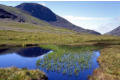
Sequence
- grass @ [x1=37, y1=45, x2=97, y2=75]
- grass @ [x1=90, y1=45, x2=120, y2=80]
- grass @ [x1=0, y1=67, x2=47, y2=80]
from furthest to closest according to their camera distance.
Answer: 1. grass @ [x1=37, y1=45, x2=97, y2=75]
2. grass @ [x1=90, y1=45, x2=120, y2=80]
3. grass @ [x1=0, y1=67, x2=47, y2=80]

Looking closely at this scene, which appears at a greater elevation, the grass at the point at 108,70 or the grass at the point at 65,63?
the grass at the point at 108,70

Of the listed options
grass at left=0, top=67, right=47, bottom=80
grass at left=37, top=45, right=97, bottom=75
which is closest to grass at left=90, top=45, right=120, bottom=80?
grass at left=37, top=45, right=97, bottom=75

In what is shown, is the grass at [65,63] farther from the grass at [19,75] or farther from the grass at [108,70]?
the grass at [19,75]

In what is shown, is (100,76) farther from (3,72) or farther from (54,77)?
(3,72)

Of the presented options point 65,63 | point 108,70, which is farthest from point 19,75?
point 65,63

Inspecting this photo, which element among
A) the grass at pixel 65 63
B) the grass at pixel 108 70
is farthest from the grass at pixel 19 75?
the grass at pixel 108 70

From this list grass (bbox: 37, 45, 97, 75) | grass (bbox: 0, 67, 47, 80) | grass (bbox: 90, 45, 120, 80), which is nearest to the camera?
grass (bbox: 0, 67, 47, 80)

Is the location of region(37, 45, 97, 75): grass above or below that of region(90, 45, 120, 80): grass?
below

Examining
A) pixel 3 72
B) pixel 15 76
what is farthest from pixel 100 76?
pixel 3 72

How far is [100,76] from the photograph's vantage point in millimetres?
26453

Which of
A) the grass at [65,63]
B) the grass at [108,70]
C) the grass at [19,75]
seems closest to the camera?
the grass at [19,75]

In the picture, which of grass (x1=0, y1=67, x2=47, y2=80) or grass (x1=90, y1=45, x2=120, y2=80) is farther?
grass (x1=90, y1=45, x2=120, y2=80)

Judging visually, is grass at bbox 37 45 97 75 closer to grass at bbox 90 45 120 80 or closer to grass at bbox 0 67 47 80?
grass at bbox 90 45 120 80

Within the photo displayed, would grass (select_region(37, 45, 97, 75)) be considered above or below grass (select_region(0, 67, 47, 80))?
below
